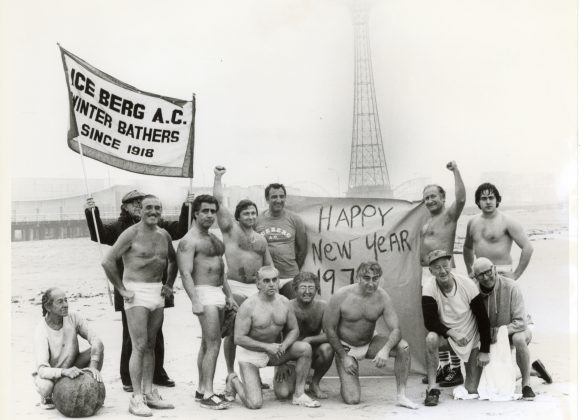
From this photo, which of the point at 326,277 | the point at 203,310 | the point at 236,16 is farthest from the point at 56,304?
the point at 236,16

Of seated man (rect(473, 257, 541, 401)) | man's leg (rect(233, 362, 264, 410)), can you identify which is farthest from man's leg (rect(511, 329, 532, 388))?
man's leg (rect(233, 362, 264, 410))

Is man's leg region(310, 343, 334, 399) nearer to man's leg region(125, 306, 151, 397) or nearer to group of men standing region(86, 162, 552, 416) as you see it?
group of men standing region(86, 162, 552, 416)

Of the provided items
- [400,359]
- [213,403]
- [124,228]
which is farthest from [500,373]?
[124,228]

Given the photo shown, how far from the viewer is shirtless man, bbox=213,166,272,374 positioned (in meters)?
6.27

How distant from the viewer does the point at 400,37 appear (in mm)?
7613

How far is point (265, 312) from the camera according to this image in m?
5.97

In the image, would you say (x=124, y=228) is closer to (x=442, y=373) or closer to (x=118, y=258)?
(x=118, y=258)

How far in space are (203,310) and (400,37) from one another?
3648 mm

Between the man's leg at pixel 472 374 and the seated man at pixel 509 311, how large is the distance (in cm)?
22

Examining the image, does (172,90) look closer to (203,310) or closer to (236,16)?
(236,16)

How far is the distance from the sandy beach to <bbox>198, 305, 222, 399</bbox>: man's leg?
0.80ft

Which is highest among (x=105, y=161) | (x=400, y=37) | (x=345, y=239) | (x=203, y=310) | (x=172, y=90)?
(x=400, y=37)

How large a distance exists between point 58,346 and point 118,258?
0.89 m

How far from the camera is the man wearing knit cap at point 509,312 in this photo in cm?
608
